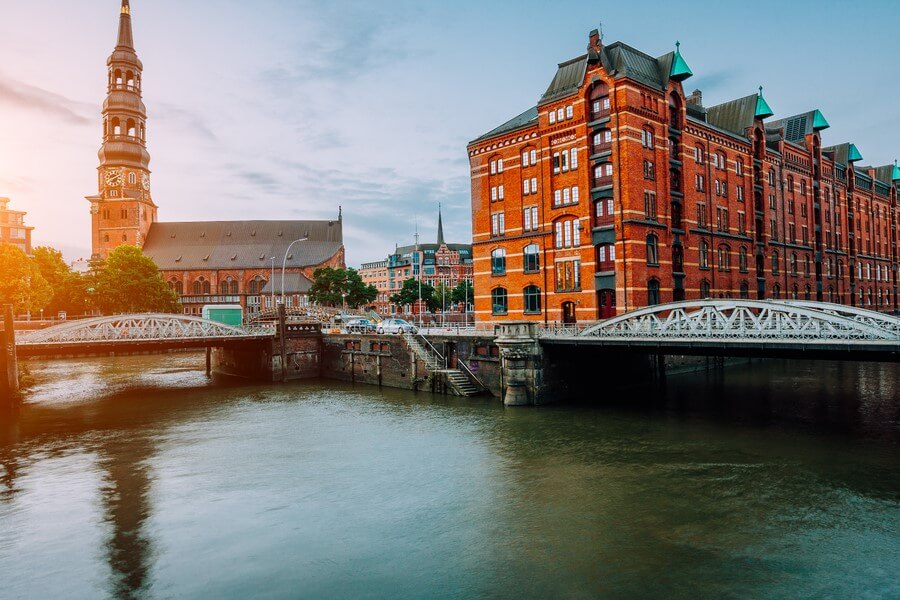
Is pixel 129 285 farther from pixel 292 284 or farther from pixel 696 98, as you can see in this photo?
pixel 696 98

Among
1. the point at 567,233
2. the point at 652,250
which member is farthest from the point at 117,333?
the point at 652,250

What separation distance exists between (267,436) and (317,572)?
51.6 ft

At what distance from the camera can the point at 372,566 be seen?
48.0ft

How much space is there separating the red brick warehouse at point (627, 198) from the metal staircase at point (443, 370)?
8482 mm

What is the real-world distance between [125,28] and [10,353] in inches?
3373

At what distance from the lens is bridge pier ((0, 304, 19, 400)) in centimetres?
3703

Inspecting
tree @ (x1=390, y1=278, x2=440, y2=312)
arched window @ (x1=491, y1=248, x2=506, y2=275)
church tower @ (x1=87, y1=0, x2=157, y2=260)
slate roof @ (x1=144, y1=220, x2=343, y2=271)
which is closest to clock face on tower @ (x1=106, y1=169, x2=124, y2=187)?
church tower @ (x1=87, y1=0, x2=157, y2=260)

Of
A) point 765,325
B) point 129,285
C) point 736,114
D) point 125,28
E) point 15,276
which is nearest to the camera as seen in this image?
point 765,325

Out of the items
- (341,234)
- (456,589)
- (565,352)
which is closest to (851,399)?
(565,352)

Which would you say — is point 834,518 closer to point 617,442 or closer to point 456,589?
point 617,442

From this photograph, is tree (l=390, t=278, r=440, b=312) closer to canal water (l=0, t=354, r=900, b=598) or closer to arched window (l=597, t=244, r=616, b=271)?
arched window (l=597, t=244, r=616, b=271)

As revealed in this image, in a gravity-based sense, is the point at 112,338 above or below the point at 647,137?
below

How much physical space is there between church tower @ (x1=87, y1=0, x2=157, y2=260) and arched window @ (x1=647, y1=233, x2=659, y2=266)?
9435 centimetres

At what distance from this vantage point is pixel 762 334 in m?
26.0
